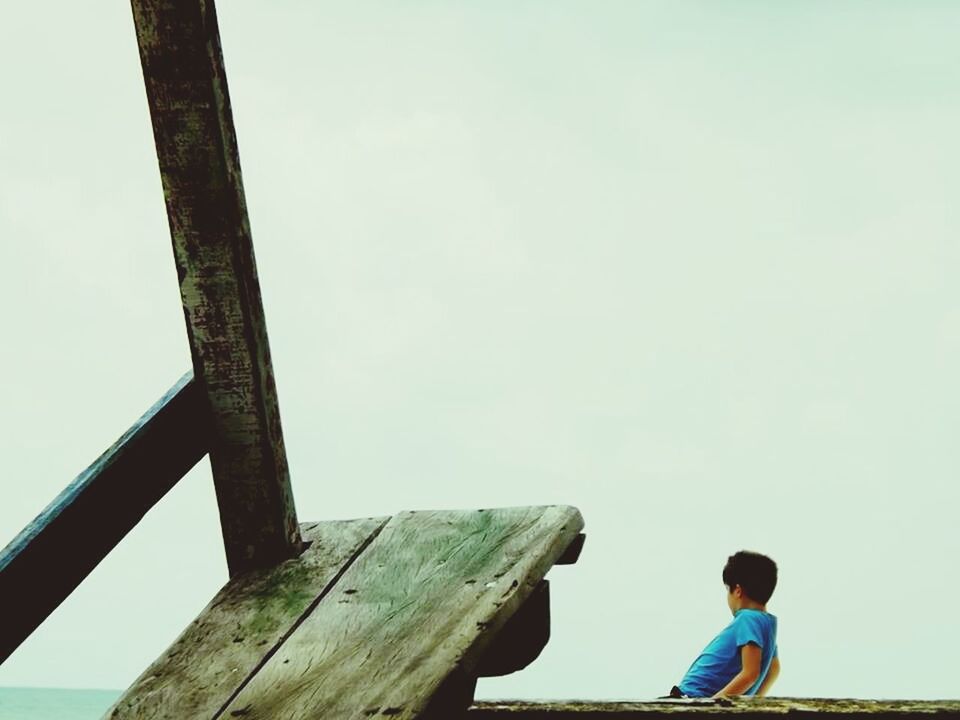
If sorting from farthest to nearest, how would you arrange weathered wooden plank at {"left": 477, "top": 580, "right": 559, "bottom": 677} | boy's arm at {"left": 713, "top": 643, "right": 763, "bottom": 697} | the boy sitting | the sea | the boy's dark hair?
the sea < the boy's dark hair < the boy sitting < boy's arm at {"left": 713, "top": 643, "right": 763, "bottom": 697} < weathered wooden plank at {"left": 477, "top": 580, "right": 559, "bottom": 677}

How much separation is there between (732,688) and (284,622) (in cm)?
413

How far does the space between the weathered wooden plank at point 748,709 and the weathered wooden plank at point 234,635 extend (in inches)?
17.3

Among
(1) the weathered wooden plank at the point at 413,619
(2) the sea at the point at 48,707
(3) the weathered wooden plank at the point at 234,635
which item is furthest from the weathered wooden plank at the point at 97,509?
(2) the sea at the point at 48,707

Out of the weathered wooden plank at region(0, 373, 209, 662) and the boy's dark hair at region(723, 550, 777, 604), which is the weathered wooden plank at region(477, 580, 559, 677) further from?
the boy's dark hair at region(723, 550, 777, 604)

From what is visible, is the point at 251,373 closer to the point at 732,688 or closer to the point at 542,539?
the point at 542,539

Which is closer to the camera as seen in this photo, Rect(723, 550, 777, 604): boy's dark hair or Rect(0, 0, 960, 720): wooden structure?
Rect(0, 0, 960, 720): wooden structure

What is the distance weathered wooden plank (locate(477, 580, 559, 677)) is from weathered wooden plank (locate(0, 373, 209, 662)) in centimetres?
46

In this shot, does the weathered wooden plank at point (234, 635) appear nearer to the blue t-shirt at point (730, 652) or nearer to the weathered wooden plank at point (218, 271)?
the weathered wooden plank at point (218, 271)

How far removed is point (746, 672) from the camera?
197 inches

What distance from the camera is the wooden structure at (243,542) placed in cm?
113

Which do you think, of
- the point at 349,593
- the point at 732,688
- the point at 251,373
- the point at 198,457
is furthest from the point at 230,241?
the point at 732,688

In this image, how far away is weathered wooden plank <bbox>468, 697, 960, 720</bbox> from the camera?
1.49 m

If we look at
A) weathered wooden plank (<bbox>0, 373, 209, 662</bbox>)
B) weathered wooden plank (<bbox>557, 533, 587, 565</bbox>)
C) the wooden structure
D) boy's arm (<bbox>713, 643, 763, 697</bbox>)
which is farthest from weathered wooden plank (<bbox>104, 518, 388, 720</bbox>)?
boy's arm (<bbox>713, 643, 763, 697</bbox>)

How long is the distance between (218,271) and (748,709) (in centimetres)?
90
